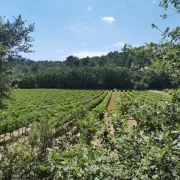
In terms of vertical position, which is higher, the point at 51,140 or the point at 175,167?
the point at 175,167

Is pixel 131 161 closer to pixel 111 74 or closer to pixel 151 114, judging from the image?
pixel 151 114

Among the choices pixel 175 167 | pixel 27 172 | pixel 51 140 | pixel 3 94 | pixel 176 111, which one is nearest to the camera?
pixel 175 167

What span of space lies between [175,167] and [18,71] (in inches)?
284

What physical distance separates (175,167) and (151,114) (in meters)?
0.86

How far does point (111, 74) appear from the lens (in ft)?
308

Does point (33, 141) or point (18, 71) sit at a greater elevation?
point (18, 71)

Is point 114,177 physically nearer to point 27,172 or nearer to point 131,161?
point 131,161

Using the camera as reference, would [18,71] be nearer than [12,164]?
No

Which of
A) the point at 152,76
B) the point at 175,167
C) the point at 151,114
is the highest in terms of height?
the point at 152,76

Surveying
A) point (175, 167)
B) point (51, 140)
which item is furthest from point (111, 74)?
point (175, 167)

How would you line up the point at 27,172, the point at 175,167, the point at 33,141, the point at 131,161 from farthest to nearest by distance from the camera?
the point at 33,141 → the point at 27,172 → the point at 131,161 → the point at 175,167

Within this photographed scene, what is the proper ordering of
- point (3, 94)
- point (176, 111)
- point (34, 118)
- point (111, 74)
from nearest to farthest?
1. point (176, 111)
2. point (3, 94)
3. point (34, 118)
4. point (111, 74)

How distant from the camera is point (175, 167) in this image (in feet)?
5.52

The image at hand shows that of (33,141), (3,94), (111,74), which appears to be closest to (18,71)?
(3,94)
